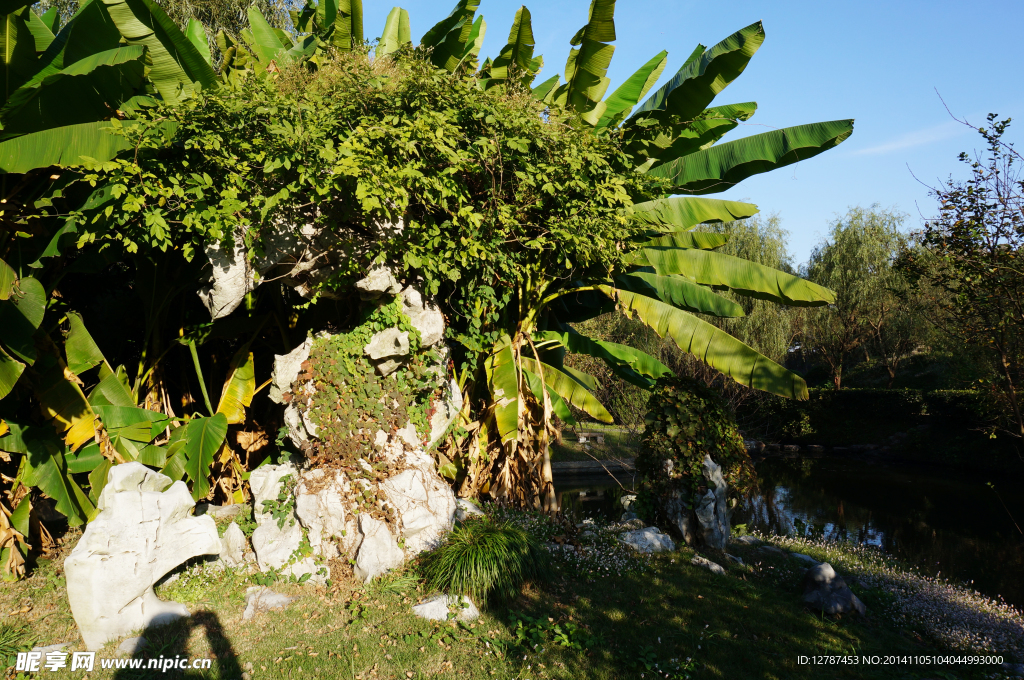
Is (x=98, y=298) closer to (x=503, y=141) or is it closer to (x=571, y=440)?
(x=503, y=141)

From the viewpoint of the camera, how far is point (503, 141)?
258 inches

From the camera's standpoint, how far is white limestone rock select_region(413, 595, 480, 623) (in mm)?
5188

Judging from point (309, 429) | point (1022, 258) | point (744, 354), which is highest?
point (1022, 258)

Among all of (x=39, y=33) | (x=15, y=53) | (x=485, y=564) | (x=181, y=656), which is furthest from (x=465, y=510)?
(x=39, y=33)

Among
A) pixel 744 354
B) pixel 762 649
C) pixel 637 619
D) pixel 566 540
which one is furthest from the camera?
pixel 744 354

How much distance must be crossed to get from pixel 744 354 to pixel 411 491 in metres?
4.69

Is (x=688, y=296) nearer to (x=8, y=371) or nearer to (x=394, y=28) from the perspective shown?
(x=394, y=28)

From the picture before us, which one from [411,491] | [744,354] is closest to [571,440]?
[744,354]

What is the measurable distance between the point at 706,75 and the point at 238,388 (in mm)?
7241

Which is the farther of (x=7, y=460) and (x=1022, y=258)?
(x=7, y=460)

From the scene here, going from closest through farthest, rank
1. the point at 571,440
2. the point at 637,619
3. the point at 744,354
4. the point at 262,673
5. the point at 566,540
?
the point at 262,673 → the point at 637,619 → the point at 566,540 → the point at 744,354 → the point at 571,440

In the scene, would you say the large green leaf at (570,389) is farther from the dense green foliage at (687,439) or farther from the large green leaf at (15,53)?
the large green leaf at (15,53)

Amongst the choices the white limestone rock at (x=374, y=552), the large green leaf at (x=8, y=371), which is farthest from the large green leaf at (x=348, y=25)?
the white limestone rock at (x=374, y=552)

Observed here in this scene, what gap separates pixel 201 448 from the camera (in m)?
6.44
